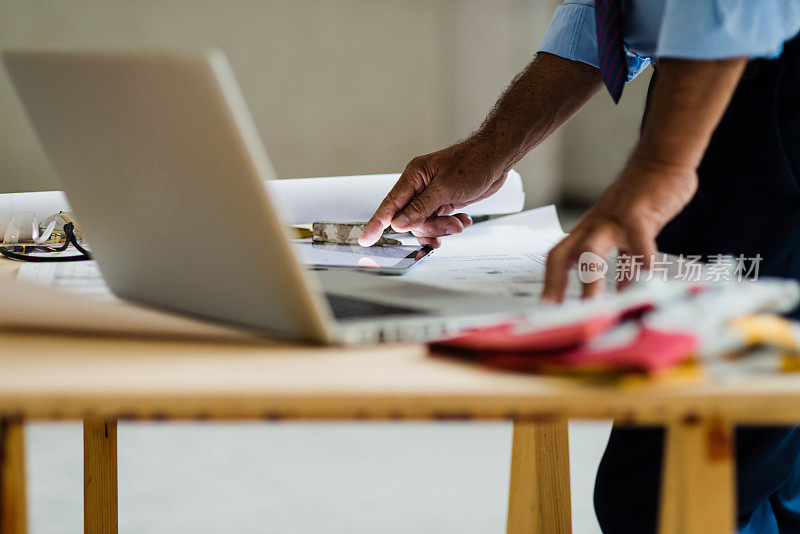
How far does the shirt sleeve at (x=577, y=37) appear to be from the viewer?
38.5 inches

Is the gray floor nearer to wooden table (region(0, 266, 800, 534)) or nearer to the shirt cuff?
the shirt cuff

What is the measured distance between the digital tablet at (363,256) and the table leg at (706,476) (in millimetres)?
370

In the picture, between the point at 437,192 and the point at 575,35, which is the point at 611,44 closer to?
the point at 575,35

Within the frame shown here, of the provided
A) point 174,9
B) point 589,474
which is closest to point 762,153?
point 589,474

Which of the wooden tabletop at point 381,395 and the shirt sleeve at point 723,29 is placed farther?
the shirt sleeve at point 723,29

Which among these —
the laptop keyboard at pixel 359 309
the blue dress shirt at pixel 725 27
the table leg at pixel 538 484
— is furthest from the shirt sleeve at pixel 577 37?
the laptop keyboard at pixel 359 309

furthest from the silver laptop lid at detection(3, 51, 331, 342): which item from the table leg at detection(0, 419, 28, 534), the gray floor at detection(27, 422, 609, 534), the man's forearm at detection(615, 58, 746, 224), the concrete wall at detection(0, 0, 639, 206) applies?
the concrete wall at detection(0, 0, 639, 206)

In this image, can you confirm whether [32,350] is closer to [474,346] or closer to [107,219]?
[107,219]

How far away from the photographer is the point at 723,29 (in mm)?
571

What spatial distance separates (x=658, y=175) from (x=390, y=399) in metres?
0.30

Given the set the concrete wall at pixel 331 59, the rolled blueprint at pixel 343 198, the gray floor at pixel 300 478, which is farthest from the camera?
the concrete wall at pixel 331 59

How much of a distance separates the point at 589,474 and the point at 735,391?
1.61 metres

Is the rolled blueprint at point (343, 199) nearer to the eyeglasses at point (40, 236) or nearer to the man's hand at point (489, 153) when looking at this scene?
the man's hand at point (489, 153)

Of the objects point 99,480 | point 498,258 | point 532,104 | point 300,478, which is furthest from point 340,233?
point 300,478
